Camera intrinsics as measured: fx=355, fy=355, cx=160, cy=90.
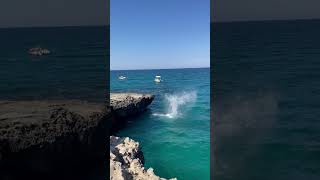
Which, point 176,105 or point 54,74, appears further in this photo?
point 54,74

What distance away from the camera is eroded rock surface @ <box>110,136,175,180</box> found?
11681mm

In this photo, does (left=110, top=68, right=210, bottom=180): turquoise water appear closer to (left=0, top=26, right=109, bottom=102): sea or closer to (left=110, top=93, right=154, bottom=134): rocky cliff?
(left=110, top=93, right=154, bottom=134): rocky cliff

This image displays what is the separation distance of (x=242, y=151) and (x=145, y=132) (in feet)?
25.0

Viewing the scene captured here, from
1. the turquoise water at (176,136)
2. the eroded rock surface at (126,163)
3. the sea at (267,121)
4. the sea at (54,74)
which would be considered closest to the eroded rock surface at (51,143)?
the eroded rock surface at (126,163)

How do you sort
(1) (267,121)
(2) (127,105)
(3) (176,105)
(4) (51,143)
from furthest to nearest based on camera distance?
(2) (127,105) → (3) (176,105) → (1) (267,121) → (4) (51,143)

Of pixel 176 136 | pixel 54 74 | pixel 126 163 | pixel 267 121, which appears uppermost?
pixel 54 74

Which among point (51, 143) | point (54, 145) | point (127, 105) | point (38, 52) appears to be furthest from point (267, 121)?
point (38, 52)

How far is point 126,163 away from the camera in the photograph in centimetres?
1361

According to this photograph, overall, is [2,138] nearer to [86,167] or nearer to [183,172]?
[86,167]

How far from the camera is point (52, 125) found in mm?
13336

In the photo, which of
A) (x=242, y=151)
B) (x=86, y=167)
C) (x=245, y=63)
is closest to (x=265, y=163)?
(x=242, y=151)

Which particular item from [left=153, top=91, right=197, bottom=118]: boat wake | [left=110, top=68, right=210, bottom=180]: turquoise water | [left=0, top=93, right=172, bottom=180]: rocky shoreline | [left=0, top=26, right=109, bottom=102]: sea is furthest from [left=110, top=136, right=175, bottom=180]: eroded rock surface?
[left=153, top=91, right=197, bottom=118]: boat wake

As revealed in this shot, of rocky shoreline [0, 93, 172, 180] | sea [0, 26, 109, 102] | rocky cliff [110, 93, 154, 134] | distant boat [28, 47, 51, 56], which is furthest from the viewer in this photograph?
distant boat [28, 47, 51, 56]

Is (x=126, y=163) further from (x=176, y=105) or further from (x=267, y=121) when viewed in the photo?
(x=176, y=105)
